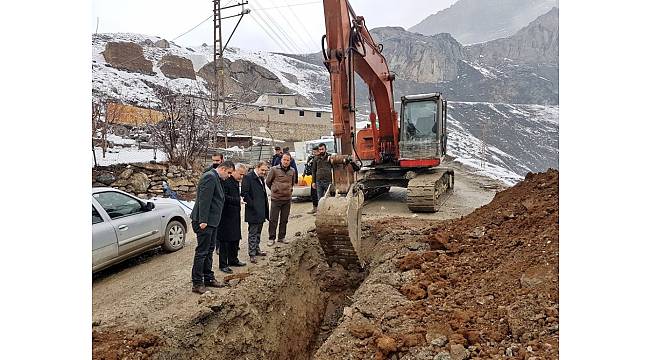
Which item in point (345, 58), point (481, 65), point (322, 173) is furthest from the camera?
point (481, 65)

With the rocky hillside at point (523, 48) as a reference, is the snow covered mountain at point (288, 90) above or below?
below

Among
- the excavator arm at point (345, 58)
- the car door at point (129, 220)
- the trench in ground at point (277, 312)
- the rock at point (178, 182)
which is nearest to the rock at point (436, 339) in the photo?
the trench in ground at point (277, 312)

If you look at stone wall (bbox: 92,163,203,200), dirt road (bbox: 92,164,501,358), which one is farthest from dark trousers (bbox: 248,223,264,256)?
stone wall (bbox: 92,163,203,200)

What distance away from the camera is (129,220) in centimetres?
573

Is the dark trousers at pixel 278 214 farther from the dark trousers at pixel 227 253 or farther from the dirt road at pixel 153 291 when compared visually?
the dark trousers at pixel 227 253

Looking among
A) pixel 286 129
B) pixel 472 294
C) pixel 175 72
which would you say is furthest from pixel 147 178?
pixel 175 72

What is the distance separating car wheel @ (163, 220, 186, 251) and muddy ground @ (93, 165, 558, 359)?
5.6 inches

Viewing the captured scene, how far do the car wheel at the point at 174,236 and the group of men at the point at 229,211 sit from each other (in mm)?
1166

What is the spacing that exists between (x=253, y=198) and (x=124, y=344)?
8.62 ft

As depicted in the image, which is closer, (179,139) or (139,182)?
(139,182)

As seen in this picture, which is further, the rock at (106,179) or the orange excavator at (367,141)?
the rock at (106,179)

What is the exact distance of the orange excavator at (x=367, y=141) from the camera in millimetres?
5023

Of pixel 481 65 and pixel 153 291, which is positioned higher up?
pixel 481 65

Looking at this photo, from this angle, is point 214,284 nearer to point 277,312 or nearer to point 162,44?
point 277,312
